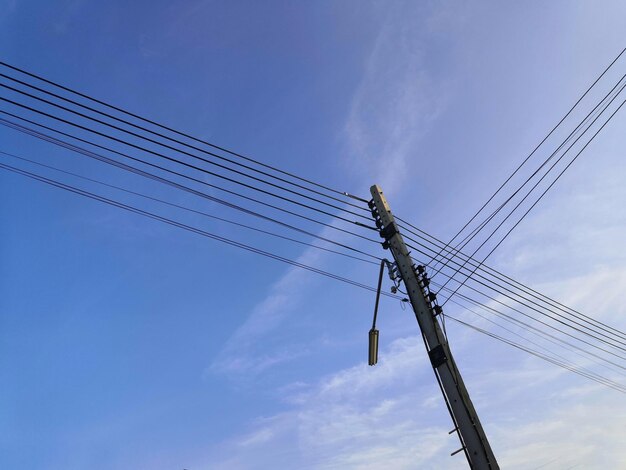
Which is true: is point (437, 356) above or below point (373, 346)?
below

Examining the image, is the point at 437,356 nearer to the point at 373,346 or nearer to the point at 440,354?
the point at 440,354

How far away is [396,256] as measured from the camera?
40.2 feet

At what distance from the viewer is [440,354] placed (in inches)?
411

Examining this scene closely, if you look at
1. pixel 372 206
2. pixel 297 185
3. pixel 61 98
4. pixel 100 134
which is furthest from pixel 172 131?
pixel 372 206

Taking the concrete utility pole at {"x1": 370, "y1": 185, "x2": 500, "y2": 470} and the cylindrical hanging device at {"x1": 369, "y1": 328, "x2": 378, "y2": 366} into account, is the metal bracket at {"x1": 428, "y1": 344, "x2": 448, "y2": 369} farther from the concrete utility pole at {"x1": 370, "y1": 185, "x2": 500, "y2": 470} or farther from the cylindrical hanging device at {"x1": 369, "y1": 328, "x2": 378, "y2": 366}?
the cylindrical hanging device at {"x1": 369, "y1": 328, "x2": 378, "y2": 366}

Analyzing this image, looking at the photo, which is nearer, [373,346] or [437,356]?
[437,356]

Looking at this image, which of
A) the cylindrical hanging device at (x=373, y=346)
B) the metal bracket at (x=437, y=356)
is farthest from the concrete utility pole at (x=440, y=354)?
the cylindrical hanging device at (x=373, y=346)

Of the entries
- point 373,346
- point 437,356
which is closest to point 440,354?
point 437,356

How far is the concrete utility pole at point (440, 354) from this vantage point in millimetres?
9367

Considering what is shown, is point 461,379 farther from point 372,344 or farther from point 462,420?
point 372,344

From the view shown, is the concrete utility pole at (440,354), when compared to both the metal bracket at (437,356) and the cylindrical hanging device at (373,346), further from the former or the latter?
the cylindrical hanging device at (373,346)

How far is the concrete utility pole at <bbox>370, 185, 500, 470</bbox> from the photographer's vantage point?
30.7 feet

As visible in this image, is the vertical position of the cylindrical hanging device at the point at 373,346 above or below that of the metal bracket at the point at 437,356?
above

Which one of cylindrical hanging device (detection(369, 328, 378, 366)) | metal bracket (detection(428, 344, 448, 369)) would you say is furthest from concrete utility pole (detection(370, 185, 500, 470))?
cylindrical hanging device (detection(369, 328, 378, 366))
